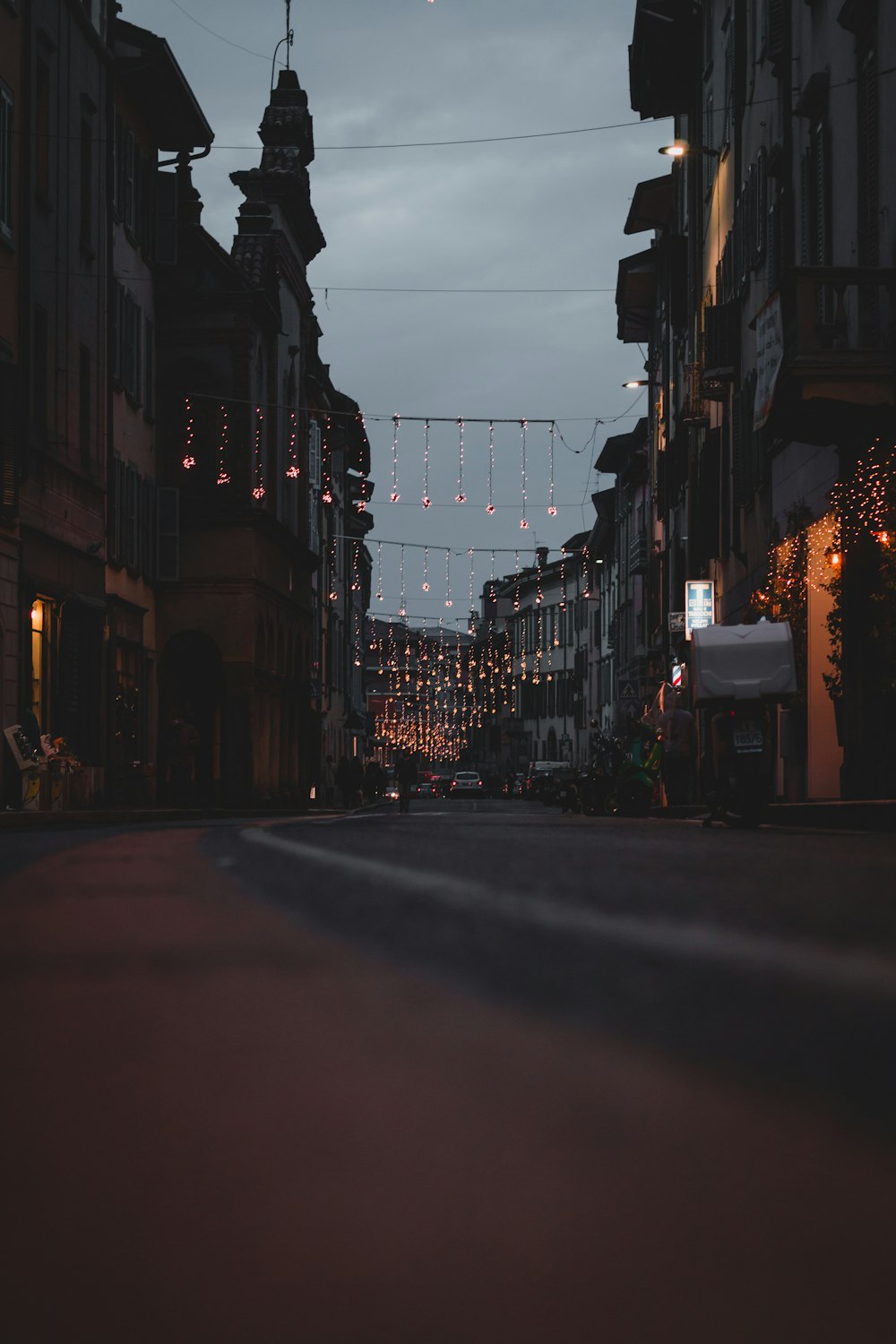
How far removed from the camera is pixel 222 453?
129ft

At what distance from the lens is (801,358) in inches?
650

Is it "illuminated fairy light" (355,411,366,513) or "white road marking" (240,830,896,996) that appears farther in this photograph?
"illuminated fairy light" (355,411,366,513)

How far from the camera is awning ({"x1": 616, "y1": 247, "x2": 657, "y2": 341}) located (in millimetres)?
50594

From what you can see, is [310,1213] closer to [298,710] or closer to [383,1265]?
[383,1265]

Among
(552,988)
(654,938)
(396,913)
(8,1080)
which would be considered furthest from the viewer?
(396,913)

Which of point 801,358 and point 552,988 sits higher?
point 801,358

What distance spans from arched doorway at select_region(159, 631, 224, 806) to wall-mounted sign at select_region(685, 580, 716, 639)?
1111cm

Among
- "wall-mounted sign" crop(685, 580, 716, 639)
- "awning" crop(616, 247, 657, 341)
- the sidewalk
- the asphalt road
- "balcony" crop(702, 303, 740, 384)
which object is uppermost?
"awning" crop(616, 247, 657, 341)

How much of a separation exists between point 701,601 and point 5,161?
14.4 m

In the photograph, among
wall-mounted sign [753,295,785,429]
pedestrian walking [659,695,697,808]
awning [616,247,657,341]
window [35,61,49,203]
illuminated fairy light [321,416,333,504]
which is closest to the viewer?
wall-mounted sign [753,295,785,429]

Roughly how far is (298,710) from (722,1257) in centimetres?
4804

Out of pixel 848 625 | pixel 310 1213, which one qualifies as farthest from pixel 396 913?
pixel 848 625

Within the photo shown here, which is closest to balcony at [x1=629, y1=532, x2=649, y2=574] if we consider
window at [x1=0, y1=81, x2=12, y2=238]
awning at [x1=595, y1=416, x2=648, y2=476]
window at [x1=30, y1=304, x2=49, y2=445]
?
awning at [x1=595, y1=416, x2=648, y2=476]

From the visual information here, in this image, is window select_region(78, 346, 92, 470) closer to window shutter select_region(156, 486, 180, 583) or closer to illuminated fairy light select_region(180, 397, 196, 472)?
window shutter select_region(156, 486, 180, 583)
